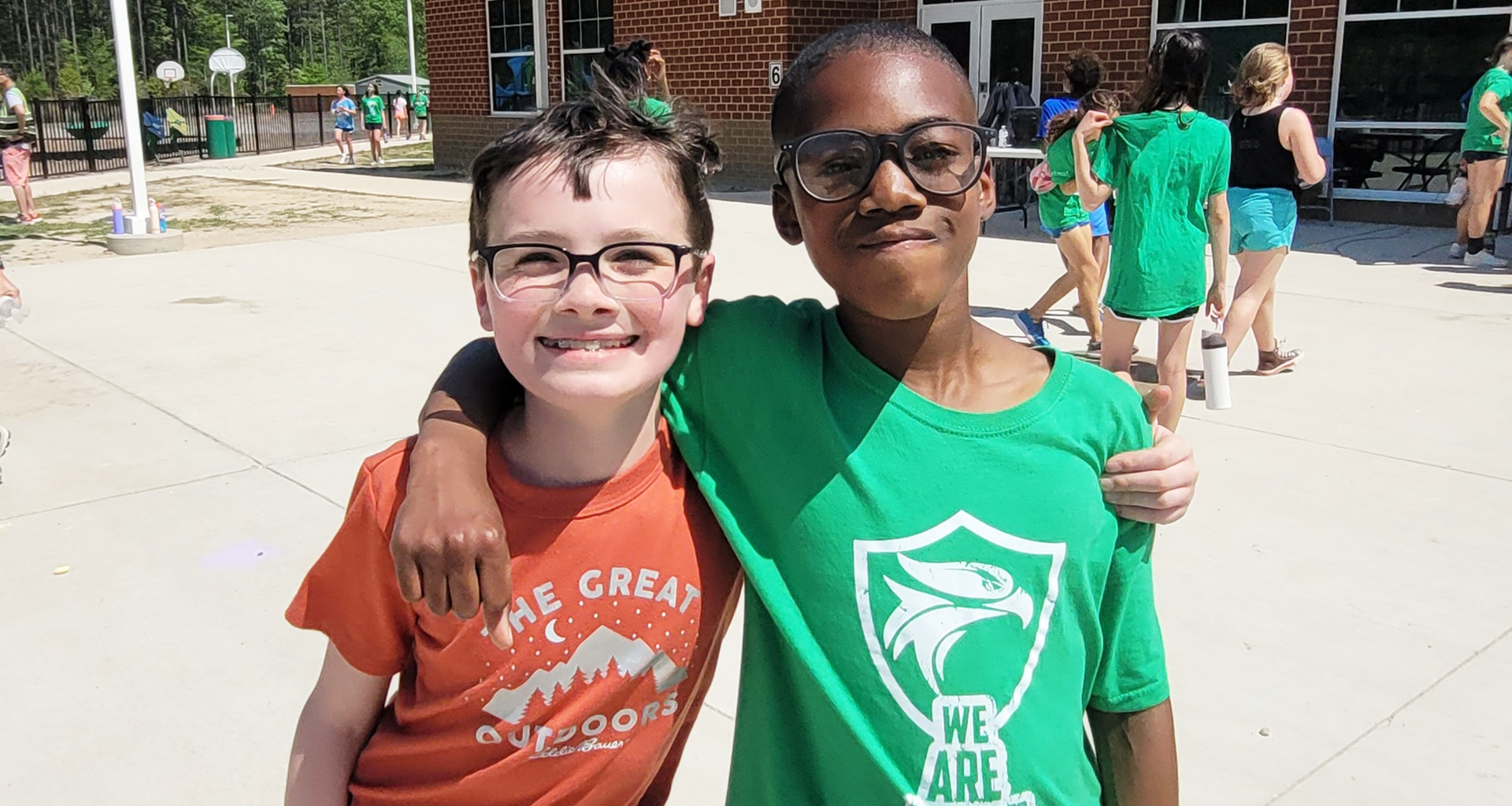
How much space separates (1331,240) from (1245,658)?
918 cm

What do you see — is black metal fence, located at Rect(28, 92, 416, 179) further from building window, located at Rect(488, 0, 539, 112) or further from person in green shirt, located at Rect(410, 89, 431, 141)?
building window, located at Rect(488, 0, 539, 112)

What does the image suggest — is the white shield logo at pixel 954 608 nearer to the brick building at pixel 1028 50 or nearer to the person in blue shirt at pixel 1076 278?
the person in blue shirt at pixel 1076 278

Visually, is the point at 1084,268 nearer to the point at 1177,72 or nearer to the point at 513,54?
the point at 1177,72

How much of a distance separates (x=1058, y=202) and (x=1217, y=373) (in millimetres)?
1947

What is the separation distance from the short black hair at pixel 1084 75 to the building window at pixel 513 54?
1381cm

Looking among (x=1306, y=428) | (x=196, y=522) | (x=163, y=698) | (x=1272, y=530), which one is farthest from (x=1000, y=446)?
(x=1306, y=428)

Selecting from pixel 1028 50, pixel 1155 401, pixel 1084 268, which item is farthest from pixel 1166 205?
pixel 1028 50

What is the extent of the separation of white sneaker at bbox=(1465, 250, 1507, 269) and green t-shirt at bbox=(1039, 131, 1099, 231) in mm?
4417

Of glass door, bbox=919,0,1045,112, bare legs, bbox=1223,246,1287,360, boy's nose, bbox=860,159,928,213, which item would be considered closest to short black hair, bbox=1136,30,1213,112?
bare legs, bbox=1223,246,1287,360

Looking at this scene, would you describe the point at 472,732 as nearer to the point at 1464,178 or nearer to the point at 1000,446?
the point at 1000,446

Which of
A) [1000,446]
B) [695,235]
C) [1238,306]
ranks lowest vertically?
[1238,306]

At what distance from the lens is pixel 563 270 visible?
1444mm

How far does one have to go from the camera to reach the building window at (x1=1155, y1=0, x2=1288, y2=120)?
12.8m

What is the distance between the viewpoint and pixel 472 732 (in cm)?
150
